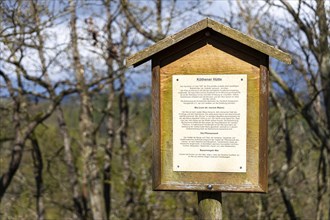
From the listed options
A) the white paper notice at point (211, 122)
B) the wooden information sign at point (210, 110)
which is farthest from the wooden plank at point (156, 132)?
the white paper notice at point (211, 122)

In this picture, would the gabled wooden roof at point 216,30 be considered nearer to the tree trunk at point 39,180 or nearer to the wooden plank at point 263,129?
the wooden plank at point 263,129

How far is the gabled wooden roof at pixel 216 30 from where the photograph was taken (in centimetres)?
364

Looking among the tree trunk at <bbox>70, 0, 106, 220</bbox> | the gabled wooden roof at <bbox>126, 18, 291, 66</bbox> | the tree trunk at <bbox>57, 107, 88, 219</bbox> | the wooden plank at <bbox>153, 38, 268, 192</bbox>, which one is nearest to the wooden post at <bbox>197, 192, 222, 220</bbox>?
the wooden plank at <bbox>153, 38, 268, 192</bbox>

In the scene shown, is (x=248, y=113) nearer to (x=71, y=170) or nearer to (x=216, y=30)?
(x=216, y=30)

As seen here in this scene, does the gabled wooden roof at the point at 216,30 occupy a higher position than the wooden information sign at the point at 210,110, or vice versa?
the gabled wooden roof at the point at 216,30

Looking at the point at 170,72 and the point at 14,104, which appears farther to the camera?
the point at 14,104

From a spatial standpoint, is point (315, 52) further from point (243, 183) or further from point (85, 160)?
point (85, 160)

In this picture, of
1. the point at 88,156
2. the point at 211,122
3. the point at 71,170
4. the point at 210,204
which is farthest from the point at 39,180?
the point at 211,122

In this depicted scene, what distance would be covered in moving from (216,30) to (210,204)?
47.1 inches

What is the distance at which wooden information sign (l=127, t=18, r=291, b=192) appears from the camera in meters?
3.64

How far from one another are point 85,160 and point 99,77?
5.89 feet

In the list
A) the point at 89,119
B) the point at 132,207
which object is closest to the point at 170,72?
the point at 132,207

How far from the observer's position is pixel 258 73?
3.70 metres

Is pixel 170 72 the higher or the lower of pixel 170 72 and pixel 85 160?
the higher
